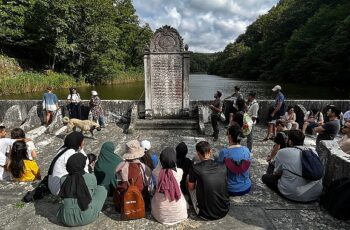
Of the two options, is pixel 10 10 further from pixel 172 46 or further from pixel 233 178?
pixel 233 178

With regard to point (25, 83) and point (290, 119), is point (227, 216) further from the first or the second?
point (25, 83)

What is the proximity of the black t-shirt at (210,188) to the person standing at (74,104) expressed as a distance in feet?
26.9

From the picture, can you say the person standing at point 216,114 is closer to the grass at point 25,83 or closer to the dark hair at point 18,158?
the dark hair at point 18,158

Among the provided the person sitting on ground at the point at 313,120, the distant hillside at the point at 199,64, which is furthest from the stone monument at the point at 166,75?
the distant hillside at the point at 199,64

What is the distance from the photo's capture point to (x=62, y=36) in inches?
1273

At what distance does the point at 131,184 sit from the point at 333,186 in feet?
9.27

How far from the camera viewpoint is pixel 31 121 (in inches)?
429

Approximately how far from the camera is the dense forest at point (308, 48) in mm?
32094

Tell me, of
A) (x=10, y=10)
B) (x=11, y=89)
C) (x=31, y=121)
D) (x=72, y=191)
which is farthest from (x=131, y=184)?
(x=10, y=10)

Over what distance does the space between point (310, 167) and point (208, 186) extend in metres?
1.50

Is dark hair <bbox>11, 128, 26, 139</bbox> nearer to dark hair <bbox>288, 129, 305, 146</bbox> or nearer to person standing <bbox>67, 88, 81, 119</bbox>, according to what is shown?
dark hair <bbox>288, 129, 305, 146</bbox>

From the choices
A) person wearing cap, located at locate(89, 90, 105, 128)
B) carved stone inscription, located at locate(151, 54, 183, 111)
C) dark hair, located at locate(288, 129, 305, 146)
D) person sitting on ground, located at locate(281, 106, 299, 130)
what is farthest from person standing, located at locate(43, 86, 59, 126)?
dark hair, located at locate(288, 129, 305, 146)

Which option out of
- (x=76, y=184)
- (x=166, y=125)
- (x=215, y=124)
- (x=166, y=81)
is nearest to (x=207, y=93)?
(x=166, y=81)

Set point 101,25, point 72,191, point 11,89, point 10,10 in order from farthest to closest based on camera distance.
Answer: point 101,25
point 10,10
point 11,89
point 72,191
